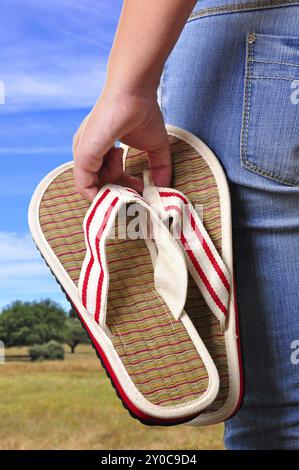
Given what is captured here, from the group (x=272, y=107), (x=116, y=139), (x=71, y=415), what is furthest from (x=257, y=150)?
(x=71, y=415)

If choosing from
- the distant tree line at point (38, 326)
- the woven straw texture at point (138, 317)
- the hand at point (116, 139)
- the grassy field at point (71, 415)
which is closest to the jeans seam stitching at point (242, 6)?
the hand at point (116, 139)

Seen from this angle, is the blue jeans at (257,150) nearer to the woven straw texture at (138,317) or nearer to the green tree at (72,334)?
the woven straw texture at (138,317)

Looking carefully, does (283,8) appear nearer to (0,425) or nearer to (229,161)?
(229,161)

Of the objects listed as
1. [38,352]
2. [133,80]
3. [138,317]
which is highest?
[133,80]

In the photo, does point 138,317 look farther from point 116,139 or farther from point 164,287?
point 116,139

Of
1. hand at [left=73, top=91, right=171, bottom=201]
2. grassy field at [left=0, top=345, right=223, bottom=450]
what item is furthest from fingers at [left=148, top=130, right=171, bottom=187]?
grassy field at [left=0, top=345, right=223, bottom=450]

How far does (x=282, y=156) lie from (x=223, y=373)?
0.24 m

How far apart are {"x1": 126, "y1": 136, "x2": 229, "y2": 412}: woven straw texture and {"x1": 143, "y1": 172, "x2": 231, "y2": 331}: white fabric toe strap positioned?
14 millimetres

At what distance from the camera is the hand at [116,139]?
0.62 metres

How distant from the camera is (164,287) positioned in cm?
69

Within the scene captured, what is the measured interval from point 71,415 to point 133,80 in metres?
2.37

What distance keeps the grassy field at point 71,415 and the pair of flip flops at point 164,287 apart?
6.06 feet

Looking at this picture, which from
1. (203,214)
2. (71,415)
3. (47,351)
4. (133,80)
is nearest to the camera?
(133,80)
